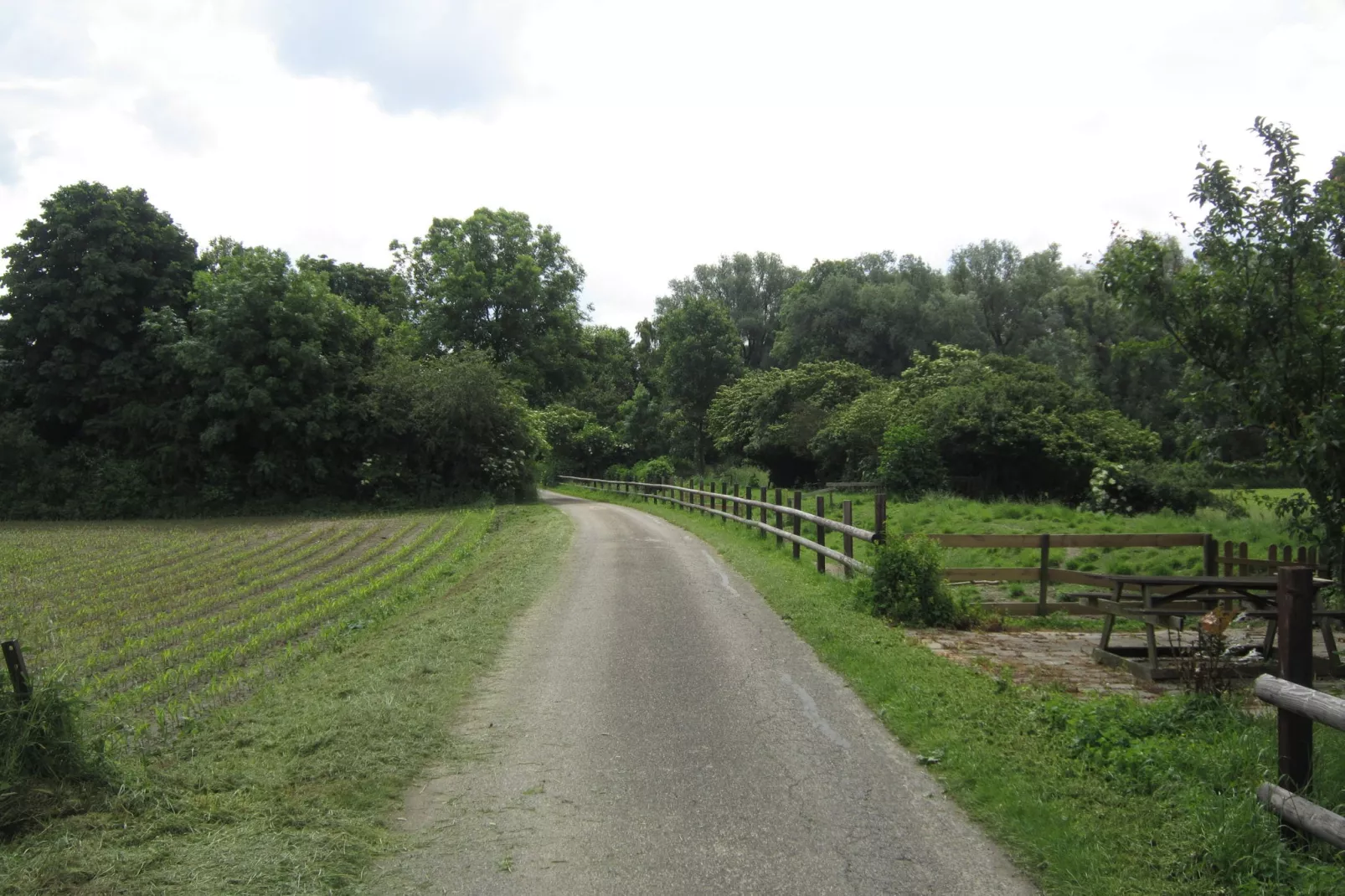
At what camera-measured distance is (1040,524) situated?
17953mm

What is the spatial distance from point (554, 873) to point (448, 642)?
5036 mm

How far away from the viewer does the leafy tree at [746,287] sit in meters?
71.4

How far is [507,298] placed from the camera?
49.7 m

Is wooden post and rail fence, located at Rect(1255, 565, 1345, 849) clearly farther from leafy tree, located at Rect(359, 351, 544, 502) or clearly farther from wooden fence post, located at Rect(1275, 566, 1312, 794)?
leafy tree, located at Rect(359, 351, 544, 502)

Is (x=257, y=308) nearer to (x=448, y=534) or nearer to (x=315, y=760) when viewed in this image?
(x=448, y=534)

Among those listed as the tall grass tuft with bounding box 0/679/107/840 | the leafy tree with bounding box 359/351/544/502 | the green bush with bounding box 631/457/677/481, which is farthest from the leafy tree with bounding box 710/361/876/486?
the tall grass tuft with bounding box 0/679/107/840

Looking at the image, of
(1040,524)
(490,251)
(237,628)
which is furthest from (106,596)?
(490,251)

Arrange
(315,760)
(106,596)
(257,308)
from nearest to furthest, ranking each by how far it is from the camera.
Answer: (315,760)
(106,596)
(257,308)

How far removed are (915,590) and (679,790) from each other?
18.6ft

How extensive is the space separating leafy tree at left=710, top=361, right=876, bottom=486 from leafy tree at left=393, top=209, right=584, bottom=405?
1277 centimetres

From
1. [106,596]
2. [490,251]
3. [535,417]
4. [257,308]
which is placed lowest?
[106,596]

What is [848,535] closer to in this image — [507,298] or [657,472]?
[657,472]

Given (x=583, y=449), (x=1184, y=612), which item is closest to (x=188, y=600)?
(x=1184, y=612)

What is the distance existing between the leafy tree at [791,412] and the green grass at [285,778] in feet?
97.7
